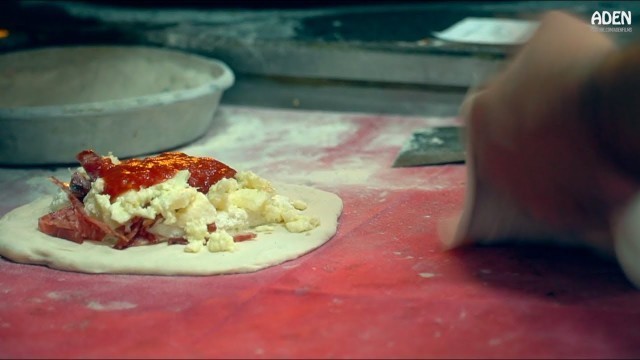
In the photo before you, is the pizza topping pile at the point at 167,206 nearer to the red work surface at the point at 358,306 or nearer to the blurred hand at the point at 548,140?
the red work surface at the point at 358,306

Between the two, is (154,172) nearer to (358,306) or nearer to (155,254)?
(155,254)

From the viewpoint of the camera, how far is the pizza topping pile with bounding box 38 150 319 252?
239 cm

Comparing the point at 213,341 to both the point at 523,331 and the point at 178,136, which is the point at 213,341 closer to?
the point at 523,331

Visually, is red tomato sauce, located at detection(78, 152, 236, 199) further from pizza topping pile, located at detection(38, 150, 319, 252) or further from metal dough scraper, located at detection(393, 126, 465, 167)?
metal dough scraper, located at detection(393, 126, 465, 167)

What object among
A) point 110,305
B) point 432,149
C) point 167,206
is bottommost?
point 432,149

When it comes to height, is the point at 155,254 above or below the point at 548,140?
below

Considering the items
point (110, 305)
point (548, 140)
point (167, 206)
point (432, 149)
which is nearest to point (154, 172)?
point (167, 206)

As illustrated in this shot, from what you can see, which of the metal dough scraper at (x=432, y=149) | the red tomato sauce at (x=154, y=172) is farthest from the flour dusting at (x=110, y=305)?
the metal dough scraper at (x=432, y=149)

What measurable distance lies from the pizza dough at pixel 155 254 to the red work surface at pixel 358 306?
24 mm

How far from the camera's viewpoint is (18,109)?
10.4 feet

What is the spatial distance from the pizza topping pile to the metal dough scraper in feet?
2.56

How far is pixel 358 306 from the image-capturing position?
6.81ft

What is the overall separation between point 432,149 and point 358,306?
1.34 m

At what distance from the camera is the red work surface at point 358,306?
190 centimetres
